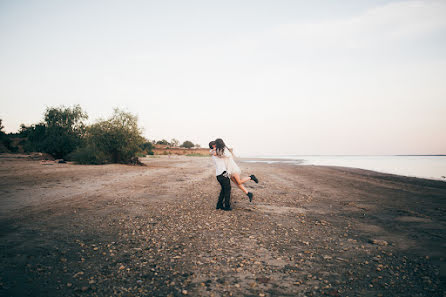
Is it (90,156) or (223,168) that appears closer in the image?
(223,168)

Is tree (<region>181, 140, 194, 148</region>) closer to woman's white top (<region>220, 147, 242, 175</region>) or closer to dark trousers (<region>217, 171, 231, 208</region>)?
woman's white top (<region>220, 147, 242, 175</region>)

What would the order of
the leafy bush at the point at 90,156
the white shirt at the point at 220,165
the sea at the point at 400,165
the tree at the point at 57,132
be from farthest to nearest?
the tree at the point at 57,132 → the leafy bush at the point at 90,156 → the sea at the point at 400,165 → the white shirt at the point at 220,165

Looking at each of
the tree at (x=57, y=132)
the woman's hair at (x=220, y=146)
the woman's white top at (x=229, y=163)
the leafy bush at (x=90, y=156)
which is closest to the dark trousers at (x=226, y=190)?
the woman's white top at (x=229, y=163)

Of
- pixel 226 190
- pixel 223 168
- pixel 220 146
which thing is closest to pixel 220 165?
pixel 223 168

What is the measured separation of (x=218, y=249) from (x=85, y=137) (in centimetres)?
3224

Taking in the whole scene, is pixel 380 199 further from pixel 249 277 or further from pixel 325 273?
pixel 249 277

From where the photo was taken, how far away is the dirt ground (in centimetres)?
379

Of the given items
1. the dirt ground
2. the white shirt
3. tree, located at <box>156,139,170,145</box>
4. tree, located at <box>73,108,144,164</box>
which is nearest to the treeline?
tree, located at <box>73,108,144,164</box>

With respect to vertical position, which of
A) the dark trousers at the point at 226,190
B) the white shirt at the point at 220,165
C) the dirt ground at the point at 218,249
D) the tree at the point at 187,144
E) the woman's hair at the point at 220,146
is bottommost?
the dirt ground at the point at 218,249

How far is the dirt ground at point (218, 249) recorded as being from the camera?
3.79 m

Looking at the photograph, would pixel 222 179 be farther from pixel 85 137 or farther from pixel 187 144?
pixel 187 144

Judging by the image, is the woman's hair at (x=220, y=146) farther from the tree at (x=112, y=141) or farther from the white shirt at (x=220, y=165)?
the tree at (x=112, y=141)

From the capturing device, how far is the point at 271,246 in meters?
5.47

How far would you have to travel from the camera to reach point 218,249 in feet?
17.2
